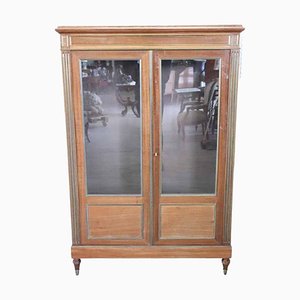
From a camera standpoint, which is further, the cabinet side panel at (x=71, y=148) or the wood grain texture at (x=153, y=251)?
the wood grain texture at (x=153, y=251)

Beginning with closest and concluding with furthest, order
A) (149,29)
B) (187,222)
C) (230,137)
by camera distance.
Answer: (149,29) → (230,137) → (187,222)

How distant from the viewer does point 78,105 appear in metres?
2.85

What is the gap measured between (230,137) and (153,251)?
1091mm

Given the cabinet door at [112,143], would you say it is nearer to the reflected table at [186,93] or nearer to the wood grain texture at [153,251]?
the wood grain texture at [153,251]

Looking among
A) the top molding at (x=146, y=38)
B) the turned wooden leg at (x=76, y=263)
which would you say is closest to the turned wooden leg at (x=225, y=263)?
the turned wooden leg at (x=76, y=263)

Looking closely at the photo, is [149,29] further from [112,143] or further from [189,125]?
[112,143]

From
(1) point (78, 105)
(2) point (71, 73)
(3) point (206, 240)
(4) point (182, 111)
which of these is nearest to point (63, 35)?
(2) point (71, 73)

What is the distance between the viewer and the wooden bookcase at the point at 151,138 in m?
2.75

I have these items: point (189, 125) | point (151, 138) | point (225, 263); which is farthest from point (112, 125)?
point (225, 263)

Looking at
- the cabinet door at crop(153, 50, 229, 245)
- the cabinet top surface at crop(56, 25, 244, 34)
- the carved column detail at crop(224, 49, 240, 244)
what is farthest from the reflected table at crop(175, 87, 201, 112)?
the cabinet top surface at crop(56, 25, 244, 34)

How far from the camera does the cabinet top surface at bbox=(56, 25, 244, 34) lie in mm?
2680

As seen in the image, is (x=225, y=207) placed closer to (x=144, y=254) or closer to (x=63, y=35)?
(x=144, y=254)

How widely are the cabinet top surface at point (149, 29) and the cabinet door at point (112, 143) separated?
A: 0.15m

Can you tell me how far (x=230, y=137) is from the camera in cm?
287
